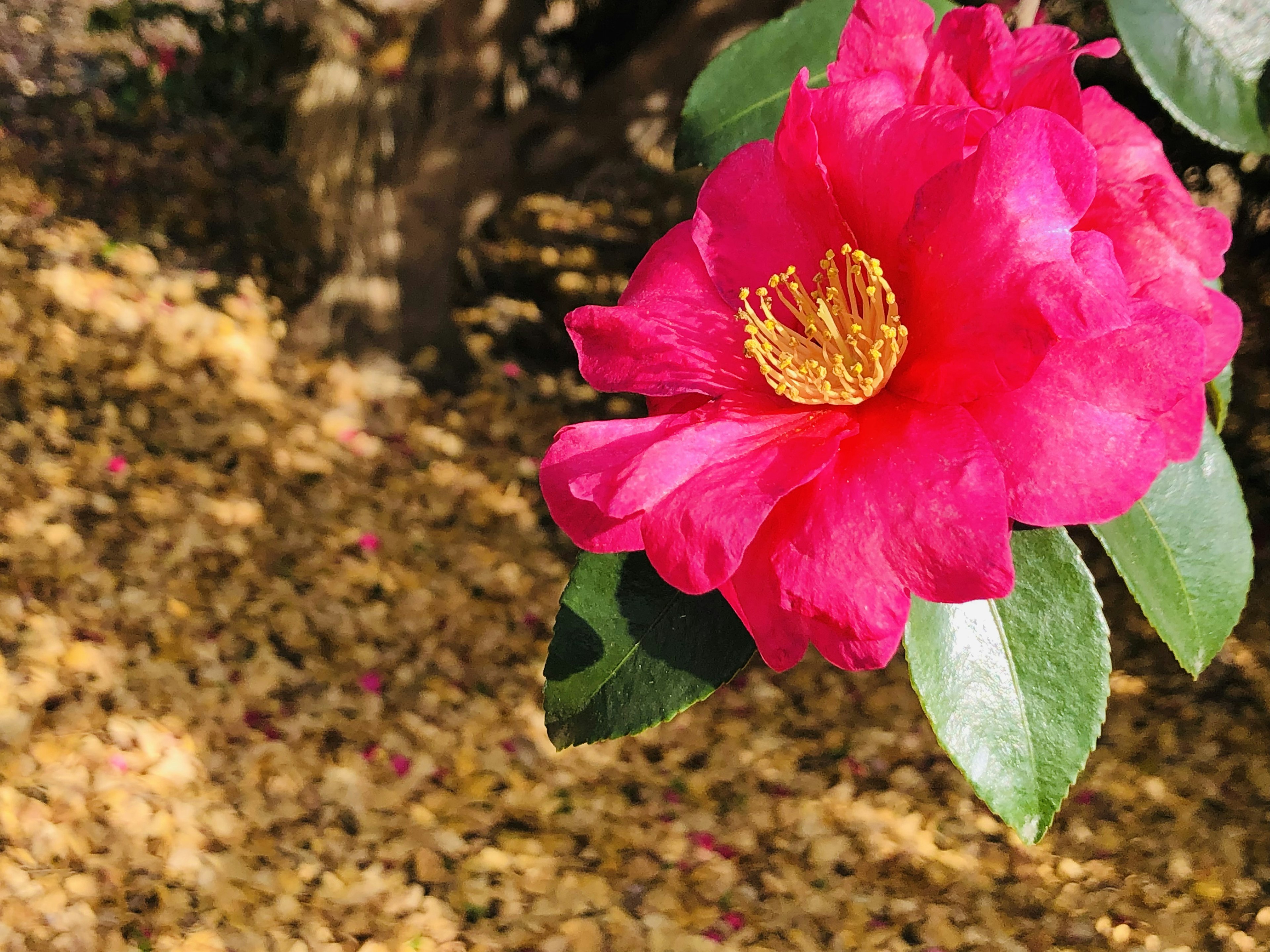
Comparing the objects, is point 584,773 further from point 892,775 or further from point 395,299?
point 395,299

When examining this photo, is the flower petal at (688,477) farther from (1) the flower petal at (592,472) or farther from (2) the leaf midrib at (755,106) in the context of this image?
(2) the leaf midrib at (755,106)

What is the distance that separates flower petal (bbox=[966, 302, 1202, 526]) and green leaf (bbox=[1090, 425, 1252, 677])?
0.23m

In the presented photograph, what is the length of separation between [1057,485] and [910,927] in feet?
4.93

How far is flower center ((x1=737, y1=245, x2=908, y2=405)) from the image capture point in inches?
20.5

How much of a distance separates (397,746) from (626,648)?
1425 mm

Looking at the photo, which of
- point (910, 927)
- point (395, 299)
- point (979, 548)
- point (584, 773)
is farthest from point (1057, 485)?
point (395, 299)

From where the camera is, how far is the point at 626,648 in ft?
2.01

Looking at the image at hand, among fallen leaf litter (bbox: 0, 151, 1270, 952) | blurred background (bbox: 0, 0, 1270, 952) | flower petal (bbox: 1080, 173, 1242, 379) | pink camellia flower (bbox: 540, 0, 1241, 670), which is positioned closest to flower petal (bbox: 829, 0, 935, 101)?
pink camellia flower (bbox: 540, 0, 1241, 670)

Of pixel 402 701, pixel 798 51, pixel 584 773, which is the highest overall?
pixel 798 51

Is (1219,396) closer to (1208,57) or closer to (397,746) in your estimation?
(1208,57)

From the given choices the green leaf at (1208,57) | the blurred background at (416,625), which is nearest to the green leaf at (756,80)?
the green leaf at (1208,57)

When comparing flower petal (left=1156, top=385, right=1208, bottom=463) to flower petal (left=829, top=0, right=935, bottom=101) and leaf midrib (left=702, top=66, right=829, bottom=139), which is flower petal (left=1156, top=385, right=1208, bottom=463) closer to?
flower petal (left=829, top=0, right=935, bottom=101)

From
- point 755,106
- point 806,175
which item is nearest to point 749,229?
point 806,175

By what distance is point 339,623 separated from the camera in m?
2.11
